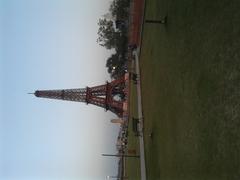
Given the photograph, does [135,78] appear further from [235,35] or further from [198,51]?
[235,35]

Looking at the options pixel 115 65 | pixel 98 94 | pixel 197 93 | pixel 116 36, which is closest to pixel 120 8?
pixel 116 36

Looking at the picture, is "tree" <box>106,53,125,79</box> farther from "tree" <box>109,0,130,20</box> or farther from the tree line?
"tree" <box>109,0,130,20</box>

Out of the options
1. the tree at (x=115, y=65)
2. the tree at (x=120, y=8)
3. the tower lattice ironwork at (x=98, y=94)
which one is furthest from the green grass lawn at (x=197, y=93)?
the tree at (x=115, y=65)

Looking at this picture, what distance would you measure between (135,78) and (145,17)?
16.7 feet

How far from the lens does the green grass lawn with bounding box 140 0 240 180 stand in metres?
7.20

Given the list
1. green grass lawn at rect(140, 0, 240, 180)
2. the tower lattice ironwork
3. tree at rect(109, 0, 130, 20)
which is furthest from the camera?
tree at rect(109, 0, 130, 20)

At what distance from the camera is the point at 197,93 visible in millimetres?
9406

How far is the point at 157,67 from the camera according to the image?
15.8 meters

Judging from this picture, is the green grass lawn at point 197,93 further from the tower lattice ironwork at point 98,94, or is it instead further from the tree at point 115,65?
the tree at point 115,65

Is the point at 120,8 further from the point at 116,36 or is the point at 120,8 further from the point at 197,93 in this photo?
the point at 197,93

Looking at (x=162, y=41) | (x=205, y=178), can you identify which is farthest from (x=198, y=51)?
(x=162, y=41)

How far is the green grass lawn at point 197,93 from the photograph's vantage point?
7.20 metres

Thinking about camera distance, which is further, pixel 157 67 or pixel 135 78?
pixel 135 78

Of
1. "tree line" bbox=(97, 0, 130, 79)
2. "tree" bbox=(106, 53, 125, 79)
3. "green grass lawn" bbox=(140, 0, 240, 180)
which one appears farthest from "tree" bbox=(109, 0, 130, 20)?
"green grass lawn" bbox=(140, 0, 240, 180)
